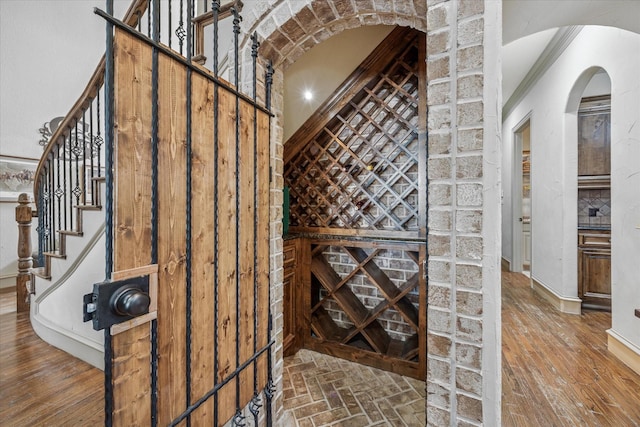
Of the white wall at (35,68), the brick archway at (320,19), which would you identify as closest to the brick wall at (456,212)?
the brick archway at (320,19)

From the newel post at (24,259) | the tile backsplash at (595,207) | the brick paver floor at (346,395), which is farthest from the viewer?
the tile backsplash at (595,207)

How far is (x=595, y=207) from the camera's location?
3.01m

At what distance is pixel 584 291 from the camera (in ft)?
9.00

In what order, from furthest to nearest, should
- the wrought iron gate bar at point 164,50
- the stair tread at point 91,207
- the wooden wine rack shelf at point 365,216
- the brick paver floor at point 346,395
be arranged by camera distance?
the wooden wine rack shelf at point 365,216
the stair tread at point 91,207
the brick paver floor at point 346,395
the wrought iron gate bar at point 164,50

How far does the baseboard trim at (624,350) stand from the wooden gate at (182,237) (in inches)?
91.5

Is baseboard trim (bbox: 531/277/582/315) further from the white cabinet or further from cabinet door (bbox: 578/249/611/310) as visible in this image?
the white cabinet

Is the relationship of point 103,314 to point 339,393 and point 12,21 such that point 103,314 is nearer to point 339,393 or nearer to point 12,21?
point 339,393

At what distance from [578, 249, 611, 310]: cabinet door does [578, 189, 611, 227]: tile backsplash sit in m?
0.42

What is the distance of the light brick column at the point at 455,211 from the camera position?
865mm

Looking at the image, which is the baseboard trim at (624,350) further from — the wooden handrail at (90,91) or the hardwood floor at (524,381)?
the wooden handrail at (90,91)

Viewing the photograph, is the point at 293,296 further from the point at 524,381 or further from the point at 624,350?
the point at 624,350

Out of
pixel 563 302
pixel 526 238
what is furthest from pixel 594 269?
pixel 526 238

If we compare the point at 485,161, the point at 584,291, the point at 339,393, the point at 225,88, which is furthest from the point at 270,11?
the point at 584,291

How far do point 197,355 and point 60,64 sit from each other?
4.32 m
